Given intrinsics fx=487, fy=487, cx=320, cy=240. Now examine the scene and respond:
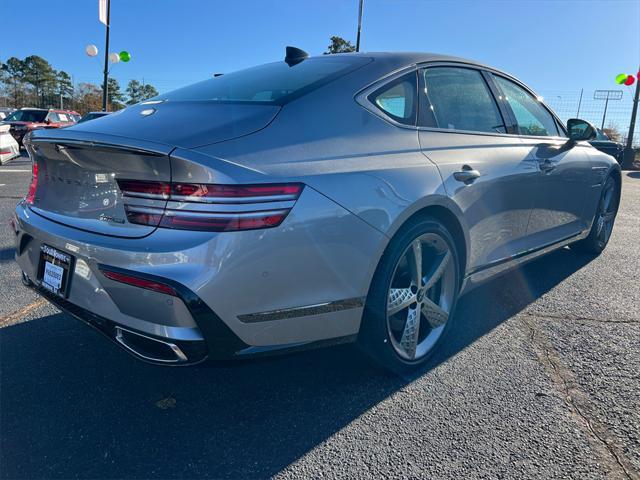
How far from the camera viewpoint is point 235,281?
1.71 metres

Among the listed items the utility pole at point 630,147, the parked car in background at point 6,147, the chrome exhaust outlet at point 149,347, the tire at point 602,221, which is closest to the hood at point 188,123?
the chrome exhaust outlet at point 149,347

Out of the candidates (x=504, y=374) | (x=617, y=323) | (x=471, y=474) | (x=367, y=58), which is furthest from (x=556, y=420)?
(x=367, y=58)

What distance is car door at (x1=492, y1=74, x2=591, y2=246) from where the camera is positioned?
3.39 meters

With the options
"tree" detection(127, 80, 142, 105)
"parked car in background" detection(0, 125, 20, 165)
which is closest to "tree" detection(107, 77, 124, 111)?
"tree" detection(127, 80, 142, 105)

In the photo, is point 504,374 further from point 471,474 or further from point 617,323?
point 617,323

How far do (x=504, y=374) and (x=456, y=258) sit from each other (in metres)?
0.66

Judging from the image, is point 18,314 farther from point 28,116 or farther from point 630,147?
point 630,147

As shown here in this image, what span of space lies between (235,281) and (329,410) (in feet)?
2.85

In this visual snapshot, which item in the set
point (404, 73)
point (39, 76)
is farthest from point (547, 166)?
point (39, 76)

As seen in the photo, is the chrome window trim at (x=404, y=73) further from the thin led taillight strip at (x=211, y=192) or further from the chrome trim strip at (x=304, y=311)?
the chrome trim strip at (x=304, y=311)

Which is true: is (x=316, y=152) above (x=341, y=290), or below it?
above

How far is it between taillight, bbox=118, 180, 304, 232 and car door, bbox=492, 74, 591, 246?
225 cm

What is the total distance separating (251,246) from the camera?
1.72 m

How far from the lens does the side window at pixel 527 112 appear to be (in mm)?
3416
